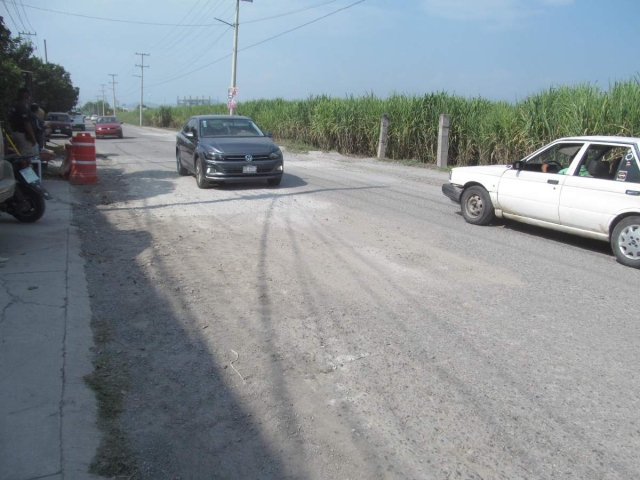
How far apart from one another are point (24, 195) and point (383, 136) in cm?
1545

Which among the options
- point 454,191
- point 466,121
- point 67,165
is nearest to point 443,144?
point 466,121

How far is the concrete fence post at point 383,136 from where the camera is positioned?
2139 centimetres

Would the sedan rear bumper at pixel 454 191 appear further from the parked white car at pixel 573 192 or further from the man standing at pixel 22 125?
the man standing at pixel 22 125

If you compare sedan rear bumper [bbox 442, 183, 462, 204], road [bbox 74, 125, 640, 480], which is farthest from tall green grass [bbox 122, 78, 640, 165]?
road [bbox 74, 125, 640, 480]

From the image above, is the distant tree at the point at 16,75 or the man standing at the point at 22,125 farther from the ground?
the distant tree at the point at 16,75

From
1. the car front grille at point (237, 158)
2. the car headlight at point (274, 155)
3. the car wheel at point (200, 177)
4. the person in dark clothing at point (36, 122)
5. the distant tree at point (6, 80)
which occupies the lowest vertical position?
the car wheel at point (200, 177)

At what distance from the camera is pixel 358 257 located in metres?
7.02

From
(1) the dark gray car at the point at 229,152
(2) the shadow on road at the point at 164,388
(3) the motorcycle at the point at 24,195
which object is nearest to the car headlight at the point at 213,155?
(1) the dark gray car at the point at 229,152

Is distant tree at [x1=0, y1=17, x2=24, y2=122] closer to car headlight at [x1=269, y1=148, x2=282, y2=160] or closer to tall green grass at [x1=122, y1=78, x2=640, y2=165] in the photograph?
car headlight at [x1=269, y1=148, x2=282, y2=160]

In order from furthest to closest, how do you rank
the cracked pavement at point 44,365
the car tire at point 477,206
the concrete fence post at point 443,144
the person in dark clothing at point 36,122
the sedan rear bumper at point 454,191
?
the concrete fence post at point 443,144
the person in dark clothing at point 36,122
the sedan rear bumper at point 454,191
the car tire at point 477,206
the cracked pavement at point 44,365

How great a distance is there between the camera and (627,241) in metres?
7.01

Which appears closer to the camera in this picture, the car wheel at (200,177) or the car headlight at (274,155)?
the car wheel at (200,177)

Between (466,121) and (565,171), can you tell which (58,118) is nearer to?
(466,121)

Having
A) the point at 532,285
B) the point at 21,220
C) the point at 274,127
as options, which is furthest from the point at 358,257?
the point at 274,127
